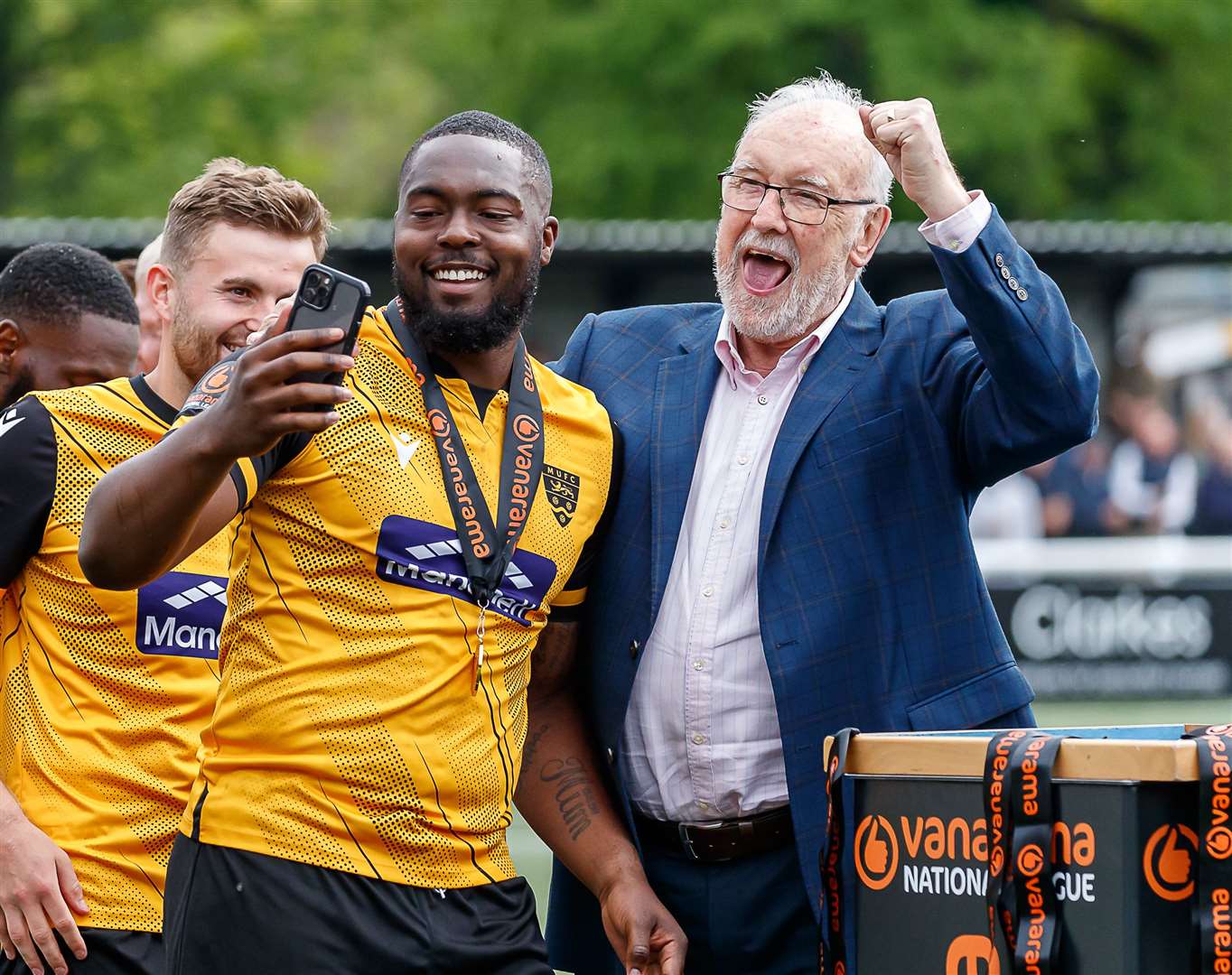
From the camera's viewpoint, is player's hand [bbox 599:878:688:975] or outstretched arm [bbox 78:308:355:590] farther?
player's hand [bbox 599:878:688:975]

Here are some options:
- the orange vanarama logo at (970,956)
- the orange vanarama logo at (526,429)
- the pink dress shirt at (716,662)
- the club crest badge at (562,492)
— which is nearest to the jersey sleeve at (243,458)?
the orange vanarama logo at (526,429)

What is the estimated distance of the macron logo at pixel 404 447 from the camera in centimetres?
378

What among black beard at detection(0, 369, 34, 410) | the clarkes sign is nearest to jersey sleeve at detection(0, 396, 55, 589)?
black beard at detection(0, 369, 34, 410)

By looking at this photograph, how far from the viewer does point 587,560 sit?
438 centimetres

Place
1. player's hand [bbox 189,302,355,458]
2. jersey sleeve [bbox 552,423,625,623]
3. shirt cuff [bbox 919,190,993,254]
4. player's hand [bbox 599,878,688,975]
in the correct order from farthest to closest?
jersey sleeve [bbox 552,423,625,623]
player's hand [bbox 599,878,688,975]
shirt cuff [bbox 919,190,993,254]
player's hand [bbox 189,302,355,458]

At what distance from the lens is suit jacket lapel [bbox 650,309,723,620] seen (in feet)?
14.6

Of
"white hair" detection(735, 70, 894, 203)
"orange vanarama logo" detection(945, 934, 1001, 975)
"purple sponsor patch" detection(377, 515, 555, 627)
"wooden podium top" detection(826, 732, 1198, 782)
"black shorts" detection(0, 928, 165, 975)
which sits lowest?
"black shorts" detection(0, 928, 165, 975)

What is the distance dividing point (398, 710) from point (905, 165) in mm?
1584

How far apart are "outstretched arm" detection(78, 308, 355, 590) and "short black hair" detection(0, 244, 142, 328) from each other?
177cm

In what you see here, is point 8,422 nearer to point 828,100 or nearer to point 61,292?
point 61,292

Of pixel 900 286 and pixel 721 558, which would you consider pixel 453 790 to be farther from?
pixel 900 286

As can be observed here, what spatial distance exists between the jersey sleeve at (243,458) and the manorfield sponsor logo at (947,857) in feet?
4.36

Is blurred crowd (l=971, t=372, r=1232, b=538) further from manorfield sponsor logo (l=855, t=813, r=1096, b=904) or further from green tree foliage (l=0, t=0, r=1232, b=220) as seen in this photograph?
manorfield sponsor logo (l=855, t=813, r=1096, b=904)

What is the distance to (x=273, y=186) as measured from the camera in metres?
4.68
